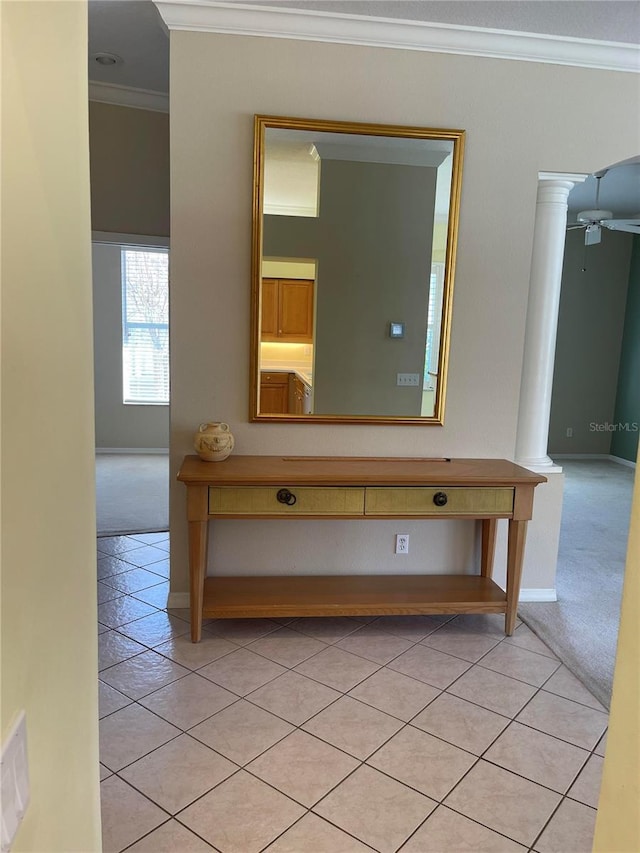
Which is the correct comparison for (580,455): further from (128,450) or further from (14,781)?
(14,781)

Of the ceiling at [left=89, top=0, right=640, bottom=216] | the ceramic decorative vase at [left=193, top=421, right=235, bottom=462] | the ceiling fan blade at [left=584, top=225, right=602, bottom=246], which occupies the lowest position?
the ceramic decorative vase at [left=193, top=421, right=235, bottom=462]

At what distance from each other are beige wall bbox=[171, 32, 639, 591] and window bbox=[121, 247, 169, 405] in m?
3.90

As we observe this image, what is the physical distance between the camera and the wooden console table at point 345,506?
255 centimetres

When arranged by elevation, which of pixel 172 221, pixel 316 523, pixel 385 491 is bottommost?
pixel 316 523

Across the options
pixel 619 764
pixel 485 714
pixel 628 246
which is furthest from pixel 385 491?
pixel 628 246

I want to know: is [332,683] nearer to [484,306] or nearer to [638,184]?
[484,306]

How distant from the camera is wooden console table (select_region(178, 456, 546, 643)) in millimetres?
2555

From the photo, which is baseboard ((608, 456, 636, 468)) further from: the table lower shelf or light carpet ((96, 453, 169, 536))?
light carpet ((96, 453, 169, 536))

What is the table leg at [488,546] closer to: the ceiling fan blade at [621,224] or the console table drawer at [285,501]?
the console table drawer at [285,501]

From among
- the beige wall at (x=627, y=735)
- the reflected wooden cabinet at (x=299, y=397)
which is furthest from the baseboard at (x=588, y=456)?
the beige wall at (x=627, y=735)

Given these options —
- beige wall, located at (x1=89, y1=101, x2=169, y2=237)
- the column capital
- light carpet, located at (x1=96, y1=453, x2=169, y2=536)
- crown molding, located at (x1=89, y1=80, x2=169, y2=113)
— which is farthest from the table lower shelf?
crown molding, located at (x1=89, y1=80, x2=169, y2=113)

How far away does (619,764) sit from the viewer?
2.18 feet

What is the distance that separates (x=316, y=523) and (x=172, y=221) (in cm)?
158

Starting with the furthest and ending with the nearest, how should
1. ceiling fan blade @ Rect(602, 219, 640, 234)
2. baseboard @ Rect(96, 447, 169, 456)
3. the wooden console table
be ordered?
baseboard @ Rect(96, 447, 169, 456), ceiling fan blade @ Rect(602, 219, 640, 234), the wooden console table
